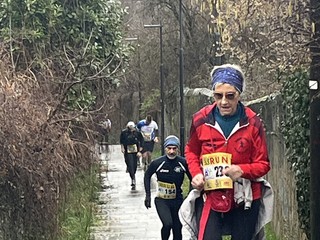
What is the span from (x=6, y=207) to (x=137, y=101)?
132 feet

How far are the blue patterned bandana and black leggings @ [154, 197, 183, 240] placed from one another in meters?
4.41

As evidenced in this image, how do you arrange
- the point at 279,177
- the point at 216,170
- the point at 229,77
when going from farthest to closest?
the point at 279,177, the point at 229,77, the point at 216,170

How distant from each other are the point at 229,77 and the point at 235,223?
1.01 meters

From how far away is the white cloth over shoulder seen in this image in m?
5.56

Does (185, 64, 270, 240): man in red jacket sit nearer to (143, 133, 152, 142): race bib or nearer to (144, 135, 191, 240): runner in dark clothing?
(144, 135, 191, 240): runner in dark clothing

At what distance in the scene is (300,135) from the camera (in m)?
7.74

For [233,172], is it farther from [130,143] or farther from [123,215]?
[130,143]

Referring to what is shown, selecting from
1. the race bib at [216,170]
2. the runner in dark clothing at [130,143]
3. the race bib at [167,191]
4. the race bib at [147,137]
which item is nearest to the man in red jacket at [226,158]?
the race bib at [216,170]

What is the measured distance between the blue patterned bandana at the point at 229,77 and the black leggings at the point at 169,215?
14.5ft

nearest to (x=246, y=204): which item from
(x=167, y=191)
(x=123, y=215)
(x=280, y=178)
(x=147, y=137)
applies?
(x=167, y=191)

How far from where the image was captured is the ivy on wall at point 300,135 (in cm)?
755

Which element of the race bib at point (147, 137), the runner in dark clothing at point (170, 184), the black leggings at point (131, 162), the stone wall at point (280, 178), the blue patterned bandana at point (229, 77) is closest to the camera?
the blue patterned bandana at point (229, 77)

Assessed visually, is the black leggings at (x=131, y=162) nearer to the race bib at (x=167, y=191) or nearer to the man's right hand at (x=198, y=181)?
the race bib at (x=167, y=191)

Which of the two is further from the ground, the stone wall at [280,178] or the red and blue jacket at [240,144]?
the red and blue jacket at [240,144]
